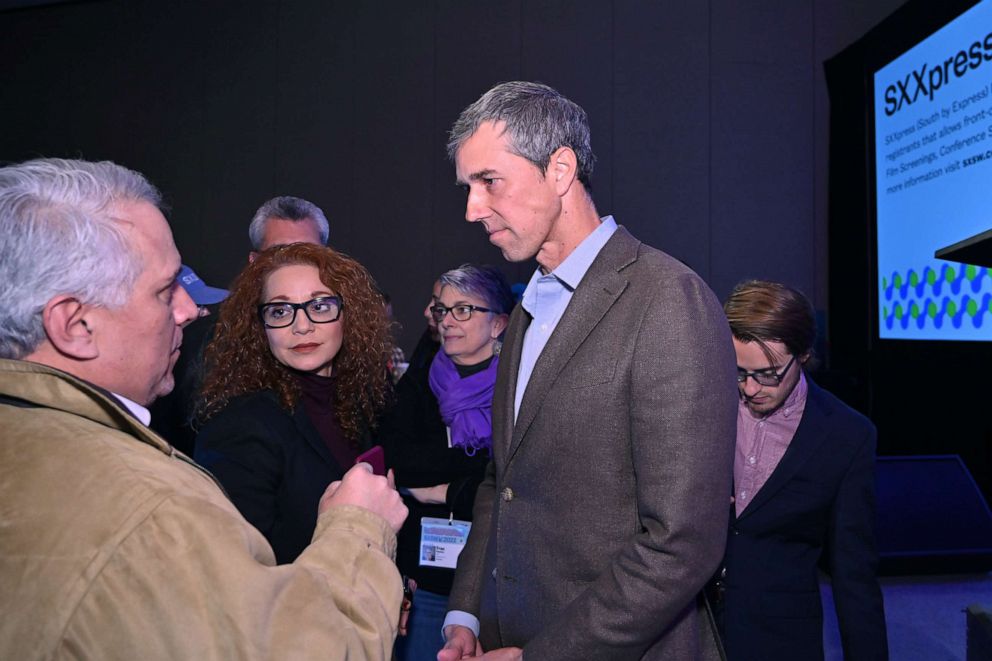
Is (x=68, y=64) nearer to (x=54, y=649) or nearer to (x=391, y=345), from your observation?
(x=391, y=345)

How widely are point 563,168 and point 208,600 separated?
37.4 inches

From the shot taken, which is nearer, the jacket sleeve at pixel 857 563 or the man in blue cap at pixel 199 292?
the jacket sleeve at pixel 857 563

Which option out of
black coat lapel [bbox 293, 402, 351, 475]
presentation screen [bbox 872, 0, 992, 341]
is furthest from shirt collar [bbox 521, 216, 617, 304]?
presentation screen [bbox 872, 0, 992, 341]

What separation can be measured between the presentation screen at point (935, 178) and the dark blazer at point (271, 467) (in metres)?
3.21

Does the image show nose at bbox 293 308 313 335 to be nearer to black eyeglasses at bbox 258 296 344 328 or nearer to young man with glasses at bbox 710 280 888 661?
black eyeglasses at bbox 258 296 344 328

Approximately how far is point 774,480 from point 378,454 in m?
1.05

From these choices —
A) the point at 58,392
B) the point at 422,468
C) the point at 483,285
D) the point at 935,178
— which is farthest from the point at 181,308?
the point at 935,178

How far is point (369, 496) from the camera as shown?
1202mm

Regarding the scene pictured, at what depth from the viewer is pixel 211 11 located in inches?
255

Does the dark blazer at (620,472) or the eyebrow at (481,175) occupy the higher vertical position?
the eyebrow at (481,175)

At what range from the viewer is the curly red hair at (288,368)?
6.45ft

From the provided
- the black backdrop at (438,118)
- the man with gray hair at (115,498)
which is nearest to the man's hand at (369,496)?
the man with gray hair at (115,498)

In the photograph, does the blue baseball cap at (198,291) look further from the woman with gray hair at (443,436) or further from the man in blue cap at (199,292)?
the woman with gray hair at (443,436)

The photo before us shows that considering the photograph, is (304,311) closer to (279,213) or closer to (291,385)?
(291,385)
